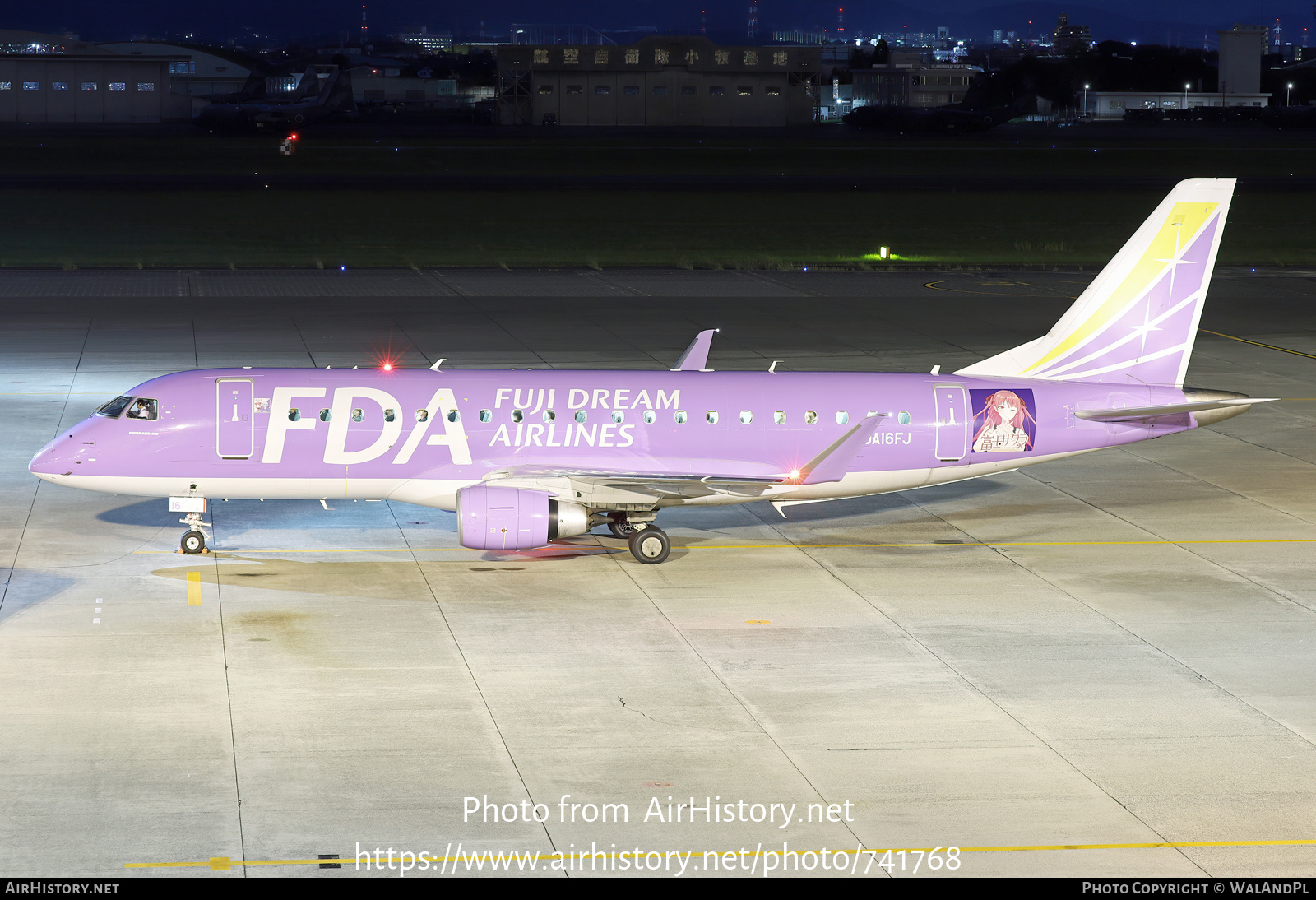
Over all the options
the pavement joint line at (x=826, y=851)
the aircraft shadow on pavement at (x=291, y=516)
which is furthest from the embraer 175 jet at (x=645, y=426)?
the pavement joint line at (x=826, y=851)

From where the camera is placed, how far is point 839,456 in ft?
96.1

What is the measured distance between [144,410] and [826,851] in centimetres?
1787

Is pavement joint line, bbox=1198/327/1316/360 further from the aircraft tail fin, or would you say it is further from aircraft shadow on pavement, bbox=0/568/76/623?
aircraft shadow on pavement, bbox=0/568/76/623

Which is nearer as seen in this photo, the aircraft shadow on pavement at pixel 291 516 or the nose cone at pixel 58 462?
the nose cone at pixel 58 462

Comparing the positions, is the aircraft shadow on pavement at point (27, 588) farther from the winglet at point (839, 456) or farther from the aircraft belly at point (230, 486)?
the winglet at point (839, 456)

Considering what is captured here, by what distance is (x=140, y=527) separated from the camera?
107 feet

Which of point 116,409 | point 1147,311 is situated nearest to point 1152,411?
point 1147,311

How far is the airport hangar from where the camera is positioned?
60.2 ft

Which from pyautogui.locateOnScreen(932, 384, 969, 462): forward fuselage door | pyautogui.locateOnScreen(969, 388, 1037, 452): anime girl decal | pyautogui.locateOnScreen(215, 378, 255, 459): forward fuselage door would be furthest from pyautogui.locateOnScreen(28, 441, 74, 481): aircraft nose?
pyautogui.locateOnScreen(969, 388, 1037, 452): anime girl decal

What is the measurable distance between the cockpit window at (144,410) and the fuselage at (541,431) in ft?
0.08

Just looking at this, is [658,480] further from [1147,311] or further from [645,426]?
[1147,311]

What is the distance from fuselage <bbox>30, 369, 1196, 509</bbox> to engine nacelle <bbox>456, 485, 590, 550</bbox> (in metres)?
1.30

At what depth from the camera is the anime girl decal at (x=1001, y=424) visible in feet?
102
